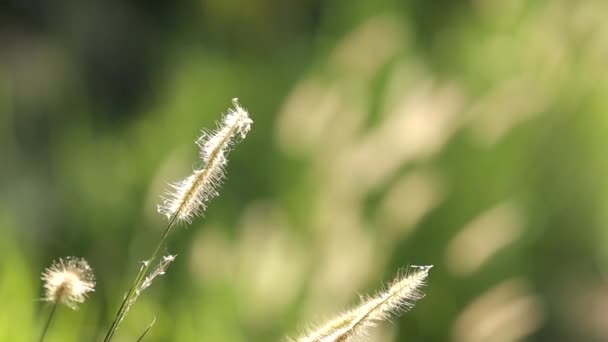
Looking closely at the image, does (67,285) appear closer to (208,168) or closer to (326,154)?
(208,168)

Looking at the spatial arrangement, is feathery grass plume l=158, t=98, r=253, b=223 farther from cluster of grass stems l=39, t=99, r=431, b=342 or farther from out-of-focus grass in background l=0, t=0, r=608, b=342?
out-of-focus grass in background l=0, t=0, r=608, b=342

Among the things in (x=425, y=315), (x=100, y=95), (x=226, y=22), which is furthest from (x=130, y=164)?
(x=425, y=315)

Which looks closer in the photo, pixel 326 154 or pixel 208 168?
pixel 208 168

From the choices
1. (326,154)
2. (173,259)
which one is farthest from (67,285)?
(326,154)

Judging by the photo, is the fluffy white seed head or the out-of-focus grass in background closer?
the fluffy white seed head

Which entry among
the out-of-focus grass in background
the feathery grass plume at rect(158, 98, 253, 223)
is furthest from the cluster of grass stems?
the out-of-focus grass in background

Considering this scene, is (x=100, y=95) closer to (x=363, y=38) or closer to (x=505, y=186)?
(x=363, y=38)

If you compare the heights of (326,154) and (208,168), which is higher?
(326,154)

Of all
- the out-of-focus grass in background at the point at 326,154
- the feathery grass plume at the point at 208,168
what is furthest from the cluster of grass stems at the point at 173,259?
the out-of-focus grass in background at the point at 326,154
